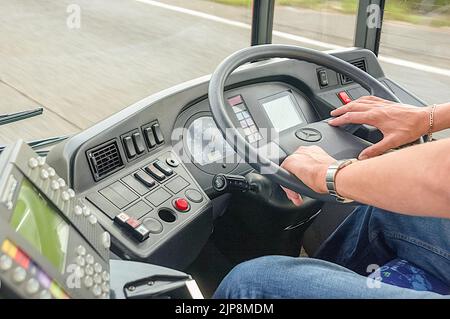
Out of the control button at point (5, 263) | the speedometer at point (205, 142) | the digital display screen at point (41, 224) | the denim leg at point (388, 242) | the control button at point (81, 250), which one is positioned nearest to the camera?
the control button at point (5, 263)

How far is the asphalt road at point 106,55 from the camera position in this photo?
2.72m

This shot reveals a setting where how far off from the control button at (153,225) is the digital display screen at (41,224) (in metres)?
0.36

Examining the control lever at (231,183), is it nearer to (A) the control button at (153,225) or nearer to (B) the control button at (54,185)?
(A) the control button at (153,225)

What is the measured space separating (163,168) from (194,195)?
101 mm

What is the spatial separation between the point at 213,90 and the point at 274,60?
496 millimetres

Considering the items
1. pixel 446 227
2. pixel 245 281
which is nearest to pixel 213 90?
pixel 245 281

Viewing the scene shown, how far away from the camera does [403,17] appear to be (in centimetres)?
A: 247

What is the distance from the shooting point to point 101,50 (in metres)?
3.44

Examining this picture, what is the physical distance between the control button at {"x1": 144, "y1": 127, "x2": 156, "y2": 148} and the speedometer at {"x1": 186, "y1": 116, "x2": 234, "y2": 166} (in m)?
0.11

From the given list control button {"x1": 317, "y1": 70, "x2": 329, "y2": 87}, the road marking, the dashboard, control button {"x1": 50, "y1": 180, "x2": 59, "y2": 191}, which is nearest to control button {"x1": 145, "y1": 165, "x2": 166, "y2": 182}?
the dashboard

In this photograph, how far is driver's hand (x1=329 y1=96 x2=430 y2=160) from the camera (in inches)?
53.2

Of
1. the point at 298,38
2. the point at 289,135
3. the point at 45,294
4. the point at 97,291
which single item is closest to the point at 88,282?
the point at 97,291

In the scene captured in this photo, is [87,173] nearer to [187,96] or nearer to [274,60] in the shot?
[187,96]

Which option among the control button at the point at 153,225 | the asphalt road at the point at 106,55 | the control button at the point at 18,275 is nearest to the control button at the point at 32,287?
the control button at the point at 18,275
